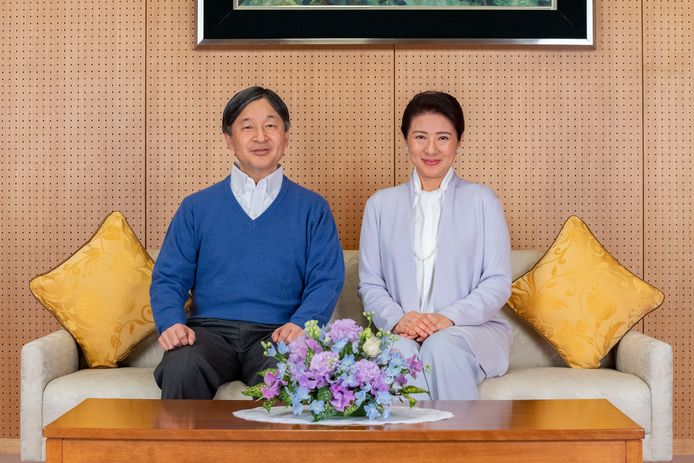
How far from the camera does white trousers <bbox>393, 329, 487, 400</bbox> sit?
3506 mm

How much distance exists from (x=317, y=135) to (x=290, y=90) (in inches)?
9.2

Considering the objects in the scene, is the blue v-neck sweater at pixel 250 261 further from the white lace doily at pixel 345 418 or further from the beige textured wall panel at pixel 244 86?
the white lace doily at pixel 345 418

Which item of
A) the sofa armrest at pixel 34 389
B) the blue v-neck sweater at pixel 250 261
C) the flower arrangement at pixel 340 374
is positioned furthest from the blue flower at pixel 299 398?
the sofa armrest at pixel 34 389

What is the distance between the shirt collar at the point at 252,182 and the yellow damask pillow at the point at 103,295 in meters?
0.50

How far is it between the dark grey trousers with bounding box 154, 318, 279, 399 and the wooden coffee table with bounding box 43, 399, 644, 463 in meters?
0.92

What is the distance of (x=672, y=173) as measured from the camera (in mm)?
4730

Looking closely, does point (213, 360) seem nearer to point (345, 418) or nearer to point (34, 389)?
point (34, 389)

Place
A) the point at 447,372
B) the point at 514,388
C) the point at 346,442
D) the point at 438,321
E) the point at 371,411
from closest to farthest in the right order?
1. the point at 346,442
2. the point at 371,411
3. the point at 447,372
4. the point at 514,388
5. the point at 438,321

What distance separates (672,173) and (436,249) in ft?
4.68

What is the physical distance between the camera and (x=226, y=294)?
12.5 ft

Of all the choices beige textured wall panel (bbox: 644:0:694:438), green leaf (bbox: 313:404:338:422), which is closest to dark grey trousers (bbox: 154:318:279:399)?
green leaf (bbox: 313:404:338:422)

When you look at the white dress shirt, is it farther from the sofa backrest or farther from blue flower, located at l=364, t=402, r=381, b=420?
blue flower, located at l=364, t=402, r=381, b=420

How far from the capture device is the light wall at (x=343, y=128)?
473cm

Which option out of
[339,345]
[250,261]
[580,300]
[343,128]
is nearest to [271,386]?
[339,345]
